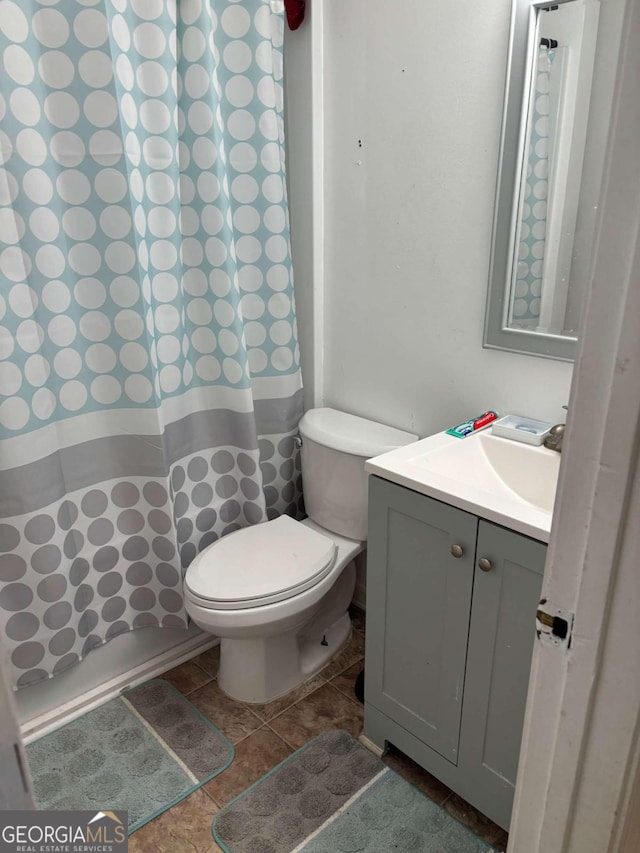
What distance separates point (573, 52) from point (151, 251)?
112cm

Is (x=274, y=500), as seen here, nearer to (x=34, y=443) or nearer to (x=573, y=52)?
(x=34, y=443)

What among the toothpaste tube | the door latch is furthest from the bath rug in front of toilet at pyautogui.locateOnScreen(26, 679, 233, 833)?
the door latch

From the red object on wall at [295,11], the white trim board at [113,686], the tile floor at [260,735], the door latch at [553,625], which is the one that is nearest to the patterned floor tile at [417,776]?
the tile floor at [260,735]

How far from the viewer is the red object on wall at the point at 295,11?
1.80 meters

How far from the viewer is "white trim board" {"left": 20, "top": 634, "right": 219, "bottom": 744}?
1791 mm

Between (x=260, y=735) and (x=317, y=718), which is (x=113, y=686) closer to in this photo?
(x=260, y=735)

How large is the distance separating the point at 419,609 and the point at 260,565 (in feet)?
1.60

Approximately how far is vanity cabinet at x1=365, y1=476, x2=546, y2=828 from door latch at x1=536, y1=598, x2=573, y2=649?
0.52 m

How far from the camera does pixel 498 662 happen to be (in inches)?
52.9

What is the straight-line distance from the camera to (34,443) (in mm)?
1569

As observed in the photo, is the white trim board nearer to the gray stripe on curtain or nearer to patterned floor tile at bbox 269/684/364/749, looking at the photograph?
patterned floor tile at bbox 269/684/364/749

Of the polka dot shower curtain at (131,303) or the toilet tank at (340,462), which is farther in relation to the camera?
the toilet tank at (340,462)

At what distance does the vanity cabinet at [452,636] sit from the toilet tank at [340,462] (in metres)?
0.34

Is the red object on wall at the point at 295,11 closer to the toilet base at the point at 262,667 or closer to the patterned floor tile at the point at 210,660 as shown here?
the toilet base at the point at 262,667
